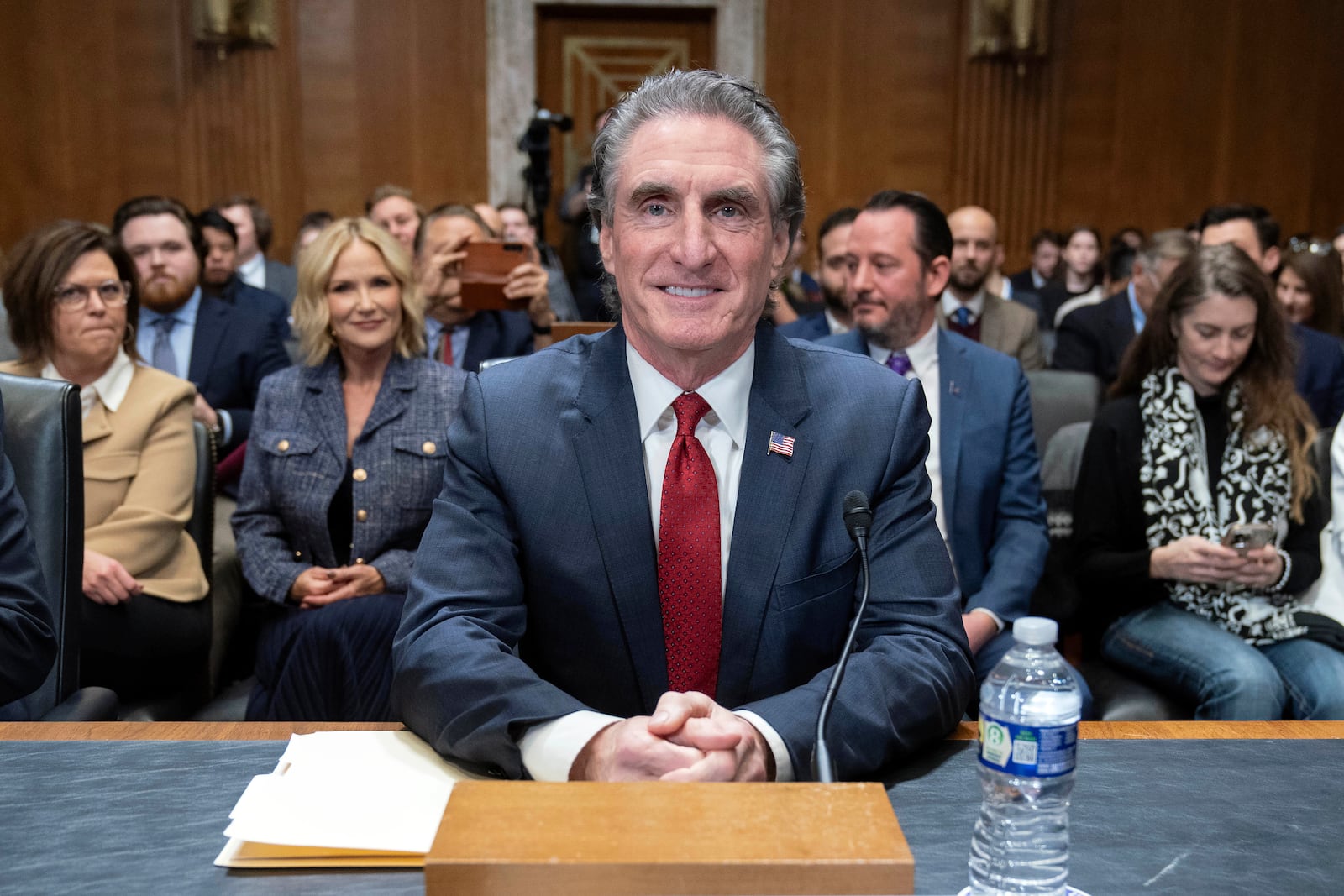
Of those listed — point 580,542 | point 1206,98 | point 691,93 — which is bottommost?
point 580,542

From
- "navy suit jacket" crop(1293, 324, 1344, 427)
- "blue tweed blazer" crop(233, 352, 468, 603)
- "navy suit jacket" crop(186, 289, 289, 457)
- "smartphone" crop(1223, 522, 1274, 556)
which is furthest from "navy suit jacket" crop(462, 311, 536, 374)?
"navy suit jacket" crop(1293, 324, 1344, 427)

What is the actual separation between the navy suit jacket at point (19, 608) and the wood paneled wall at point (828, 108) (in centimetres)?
698

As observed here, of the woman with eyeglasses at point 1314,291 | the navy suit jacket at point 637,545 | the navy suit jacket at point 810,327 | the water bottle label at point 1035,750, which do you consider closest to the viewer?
the water bottle label at point 1035,750

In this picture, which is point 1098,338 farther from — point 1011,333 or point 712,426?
point 712,426

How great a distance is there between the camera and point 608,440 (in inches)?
58.1

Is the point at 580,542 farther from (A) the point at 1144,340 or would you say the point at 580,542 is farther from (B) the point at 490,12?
(B) the point at 490,12

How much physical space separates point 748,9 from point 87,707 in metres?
7.50

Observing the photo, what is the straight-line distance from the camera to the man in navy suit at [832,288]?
417cm

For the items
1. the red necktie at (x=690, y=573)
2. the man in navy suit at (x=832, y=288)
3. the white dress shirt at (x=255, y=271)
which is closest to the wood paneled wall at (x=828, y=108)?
the white dress shirt at (x=255, y=271)

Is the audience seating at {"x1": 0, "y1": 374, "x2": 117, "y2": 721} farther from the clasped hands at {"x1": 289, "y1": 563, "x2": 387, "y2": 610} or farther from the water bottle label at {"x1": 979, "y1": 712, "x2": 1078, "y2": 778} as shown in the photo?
the water bottle label at {"x1": 979, "y1": 712, "x2": 1078, "y2": 778}

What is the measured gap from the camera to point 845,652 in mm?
1060

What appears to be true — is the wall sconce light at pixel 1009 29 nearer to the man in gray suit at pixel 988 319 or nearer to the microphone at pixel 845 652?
the man in gray suit at pixel 988 319

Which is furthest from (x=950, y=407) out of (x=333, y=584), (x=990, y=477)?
(x=333, y=584)

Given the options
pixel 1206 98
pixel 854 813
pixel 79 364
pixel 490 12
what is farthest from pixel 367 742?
pixel 1206 98
